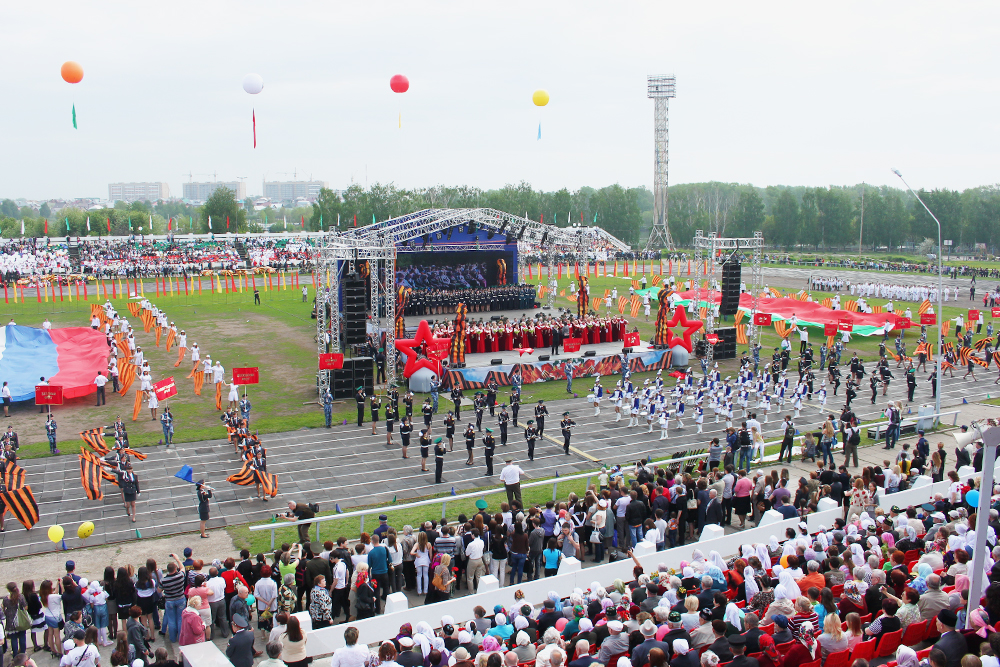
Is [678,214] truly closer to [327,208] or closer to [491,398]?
[327,208]

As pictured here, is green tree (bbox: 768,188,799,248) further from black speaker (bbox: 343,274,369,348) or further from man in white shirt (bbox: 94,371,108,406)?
man in white shirt (bbox: 94,371,108,406)

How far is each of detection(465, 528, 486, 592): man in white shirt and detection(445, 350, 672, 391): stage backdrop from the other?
1553 cm

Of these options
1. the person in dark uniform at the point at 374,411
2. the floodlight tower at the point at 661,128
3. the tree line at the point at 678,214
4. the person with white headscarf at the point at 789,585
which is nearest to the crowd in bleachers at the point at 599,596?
the person with white headscarf at the point at 789,585

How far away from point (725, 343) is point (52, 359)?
1087 inches

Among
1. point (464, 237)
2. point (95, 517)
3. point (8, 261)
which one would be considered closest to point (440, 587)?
point (95, 517)

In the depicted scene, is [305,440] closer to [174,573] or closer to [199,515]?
[199,515]

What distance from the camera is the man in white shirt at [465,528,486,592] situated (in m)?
11.9

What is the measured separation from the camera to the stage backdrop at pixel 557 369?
28562 mm

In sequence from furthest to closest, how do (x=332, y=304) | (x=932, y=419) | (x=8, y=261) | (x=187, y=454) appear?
(x=8, y=261)
(x=332, y=304)
(x=932, y=419)
(x=187, y=454)

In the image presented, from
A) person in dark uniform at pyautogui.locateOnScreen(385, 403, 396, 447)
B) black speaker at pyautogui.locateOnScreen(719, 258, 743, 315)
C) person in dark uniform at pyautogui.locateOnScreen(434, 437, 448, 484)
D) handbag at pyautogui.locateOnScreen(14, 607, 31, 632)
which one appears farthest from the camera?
black speaker at pyautogui.locateOnScreen(719, 258, 743, 315)

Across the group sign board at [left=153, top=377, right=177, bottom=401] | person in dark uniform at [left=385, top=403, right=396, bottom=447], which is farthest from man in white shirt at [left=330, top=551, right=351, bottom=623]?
sign board at [left=153, top=377, right=177, bottom=401]

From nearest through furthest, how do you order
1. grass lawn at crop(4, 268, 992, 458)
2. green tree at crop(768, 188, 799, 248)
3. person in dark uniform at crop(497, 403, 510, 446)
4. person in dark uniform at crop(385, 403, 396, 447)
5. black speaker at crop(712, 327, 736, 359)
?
person in dark uniform at crop(497, 403, 510, 446)
person in dark uniform at crop(385, 403, 396, 447)
grass lawn at crop(4, 268, 992, 458)
black speaker at crop(712, 327, 736, 359)
green tree at crop(768, 188, 799, 248)

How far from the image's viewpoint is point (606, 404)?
1057 inches

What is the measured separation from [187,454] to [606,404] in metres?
13.5
